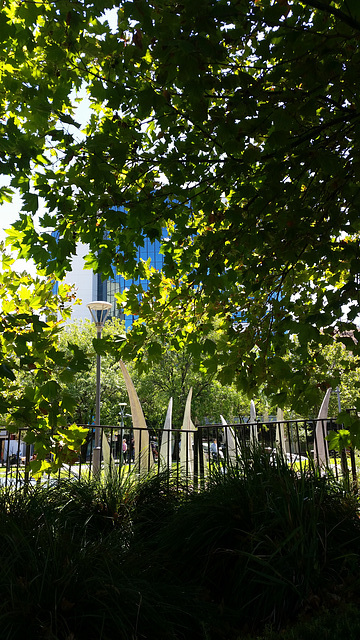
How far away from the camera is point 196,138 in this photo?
11.5ft

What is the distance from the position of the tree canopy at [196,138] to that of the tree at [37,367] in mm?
495

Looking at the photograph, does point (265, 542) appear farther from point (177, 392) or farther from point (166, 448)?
point (177, 392)

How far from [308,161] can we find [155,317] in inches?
101

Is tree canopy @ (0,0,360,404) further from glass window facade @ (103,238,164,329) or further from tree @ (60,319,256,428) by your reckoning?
glass window facade @ (103,238,164,329)

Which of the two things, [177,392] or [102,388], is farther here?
[102,388]

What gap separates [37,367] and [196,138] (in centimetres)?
225

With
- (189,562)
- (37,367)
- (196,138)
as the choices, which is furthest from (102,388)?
(196,138)

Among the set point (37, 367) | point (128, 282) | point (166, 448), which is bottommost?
point (166, 448)

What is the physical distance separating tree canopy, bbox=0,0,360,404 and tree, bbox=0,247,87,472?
495 mm

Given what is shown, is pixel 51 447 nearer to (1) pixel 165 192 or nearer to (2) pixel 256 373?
(2) pixel 256 373

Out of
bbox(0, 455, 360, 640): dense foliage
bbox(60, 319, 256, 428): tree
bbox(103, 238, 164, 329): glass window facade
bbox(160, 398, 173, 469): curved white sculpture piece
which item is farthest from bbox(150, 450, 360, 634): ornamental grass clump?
bbox(103, 238, 164, 329): glass window facade

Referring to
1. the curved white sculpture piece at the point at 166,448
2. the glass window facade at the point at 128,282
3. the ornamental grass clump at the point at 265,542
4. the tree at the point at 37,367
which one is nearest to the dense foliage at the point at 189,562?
the ornamental grass clump at the point at 265,542

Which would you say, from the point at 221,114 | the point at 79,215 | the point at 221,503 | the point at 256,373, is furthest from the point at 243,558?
the point at 221,114

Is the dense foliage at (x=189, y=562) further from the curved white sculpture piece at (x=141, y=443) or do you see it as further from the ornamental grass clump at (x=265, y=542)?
the curved white sculpture piece at (x=141, y=443)
